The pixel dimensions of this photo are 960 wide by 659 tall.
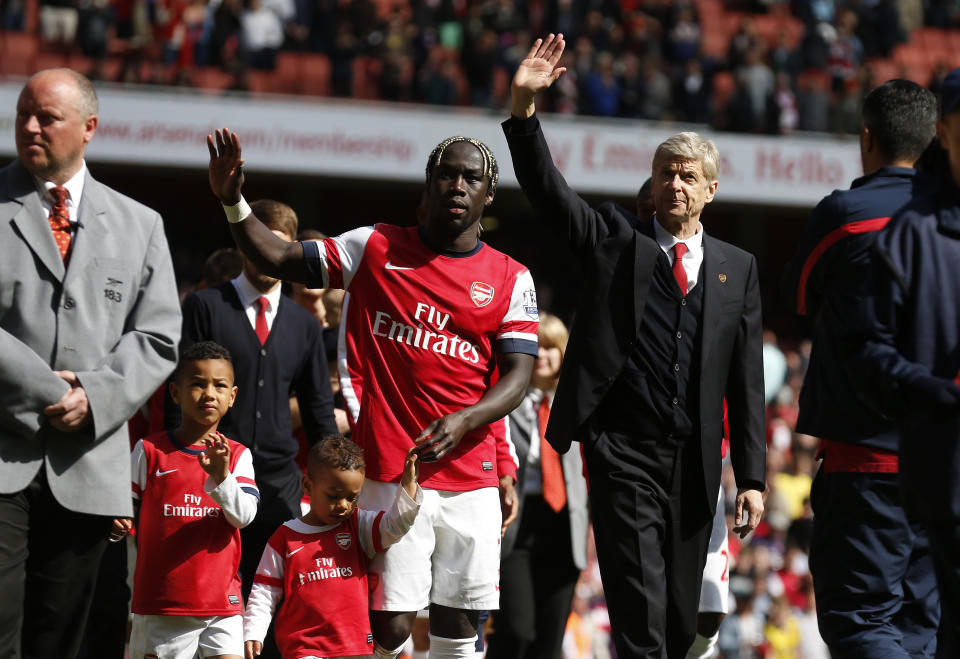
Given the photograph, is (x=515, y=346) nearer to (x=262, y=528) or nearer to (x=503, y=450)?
(x=503, y=450)

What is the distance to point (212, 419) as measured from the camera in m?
5.64

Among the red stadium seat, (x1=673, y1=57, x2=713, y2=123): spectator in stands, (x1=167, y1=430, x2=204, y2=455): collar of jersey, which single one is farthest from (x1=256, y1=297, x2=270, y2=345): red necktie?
(x1=673, y1=57, x2=713, y2=123): spectator in stands

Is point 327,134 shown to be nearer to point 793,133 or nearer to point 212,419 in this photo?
point 793,133

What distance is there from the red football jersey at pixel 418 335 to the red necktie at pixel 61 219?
940 millimetres

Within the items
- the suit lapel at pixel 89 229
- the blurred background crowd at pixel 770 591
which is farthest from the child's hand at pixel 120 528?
the blurred background crowd at pixel 770 591

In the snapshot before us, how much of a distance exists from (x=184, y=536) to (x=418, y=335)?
4.33 ft

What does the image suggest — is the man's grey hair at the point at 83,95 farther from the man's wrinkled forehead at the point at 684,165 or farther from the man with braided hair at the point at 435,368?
the man's wrinkled forehead at the point at 684,165

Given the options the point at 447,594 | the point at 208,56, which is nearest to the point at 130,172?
the point at 208,56

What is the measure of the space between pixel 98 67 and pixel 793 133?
10693 mm

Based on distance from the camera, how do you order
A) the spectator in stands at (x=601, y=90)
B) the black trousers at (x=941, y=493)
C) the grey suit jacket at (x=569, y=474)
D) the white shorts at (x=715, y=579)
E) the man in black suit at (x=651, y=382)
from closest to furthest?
the black trousers at (x=941, y=493) < the man in black suit at (x=651, y=382) < the white shorts at (x=715, y=579) < the grey suit jacket at (x=569, y=474) < the spectator in stands at (x=601, y=90)

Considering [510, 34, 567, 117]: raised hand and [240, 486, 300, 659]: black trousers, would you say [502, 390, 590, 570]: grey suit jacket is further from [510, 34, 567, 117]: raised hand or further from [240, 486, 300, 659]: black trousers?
[510, 34, 567, 117]: raised hand

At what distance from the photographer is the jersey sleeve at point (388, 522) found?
16.0 feet

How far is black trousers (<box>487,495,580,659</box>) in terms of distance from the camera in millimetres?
6980

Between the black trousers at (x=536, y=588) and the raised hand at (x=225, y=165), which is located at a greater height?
the raised hand at (x=225, y=165)
